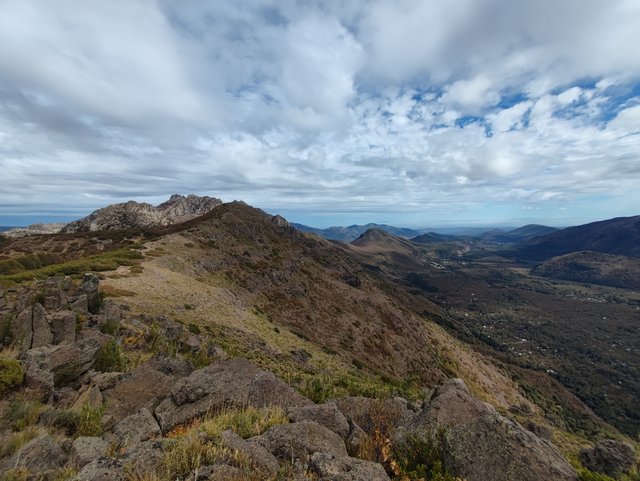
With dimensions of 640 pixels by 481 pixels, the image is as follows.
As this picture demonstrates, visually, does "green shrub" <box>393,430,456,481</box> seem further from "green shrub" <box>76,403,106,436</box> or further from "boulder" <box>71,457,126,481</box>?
"green shrub" <box>76,403,106,436</box>

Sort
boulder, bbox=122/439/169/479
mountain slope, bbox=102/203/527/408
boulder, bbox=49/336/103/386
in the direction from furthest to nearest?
1. mountain slope, bbox=102/203/527/408
2. boulder, bbox=49/336/103/386
3. boulder, bbox=122/439/169/479

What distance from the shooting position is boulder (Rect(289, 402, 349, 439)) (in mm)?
8716

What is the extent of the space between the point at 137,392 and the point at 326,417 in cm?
733

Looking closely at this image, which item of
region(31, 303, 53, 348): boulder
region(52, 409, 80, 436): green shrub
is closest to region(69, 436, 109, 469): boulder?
region(52, 409, 80, 436): green shrub

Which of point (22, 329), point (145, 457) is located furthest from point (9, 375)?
point (145, 457)

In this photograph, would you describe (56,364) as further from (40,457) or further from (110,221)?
(110,221)

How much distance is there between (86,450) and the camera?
697 centimetres

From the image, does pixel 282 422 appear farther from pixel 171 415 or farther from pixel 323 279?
pixel 323 279

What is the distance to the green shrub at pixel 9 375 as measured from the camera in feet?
32.5

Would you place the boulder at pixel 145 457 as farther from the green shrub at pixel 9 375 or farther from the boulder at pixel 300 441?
the green shrub at pixel 9 375

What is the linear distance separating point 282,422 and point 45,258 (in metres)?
57.9

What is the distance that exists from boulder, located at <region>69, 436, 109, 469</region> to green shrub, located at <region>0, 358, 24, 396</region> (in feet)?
16.1

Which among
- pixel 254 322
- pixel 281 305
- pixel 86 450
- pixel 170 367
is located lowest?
pixel 281 305

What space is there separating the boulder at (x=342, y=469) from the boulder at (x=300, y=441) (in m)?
0.45
